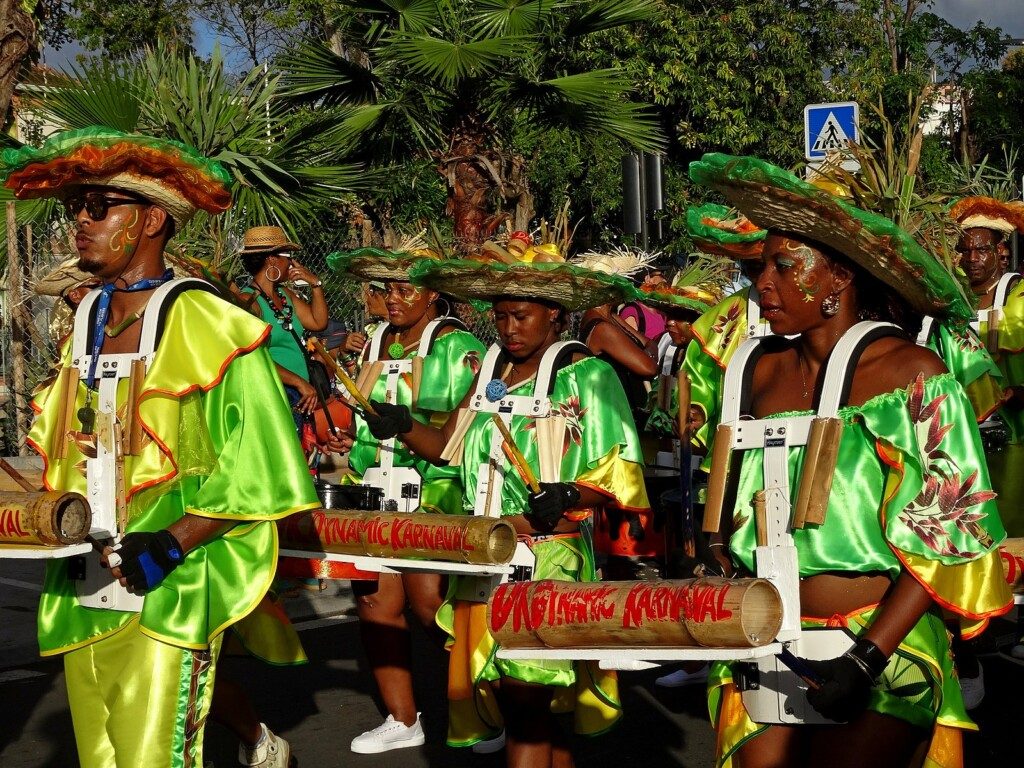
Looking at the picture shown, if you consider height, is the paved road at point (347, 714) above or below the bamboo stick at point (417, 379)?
below

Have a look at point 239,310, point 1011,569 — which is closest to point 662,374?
point 1011,569

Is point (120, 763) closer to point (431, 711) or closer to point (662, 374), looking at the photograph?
point (431, 711)

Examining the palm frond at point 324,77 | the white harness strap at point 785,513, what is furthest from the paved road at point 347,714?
the palm frond at point 324,77

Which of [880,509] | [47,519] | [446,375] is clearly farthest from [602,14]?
[47,519]

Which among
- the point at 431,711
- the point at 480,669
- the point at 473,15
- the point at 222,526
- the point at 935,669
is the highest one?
the point at 473,15

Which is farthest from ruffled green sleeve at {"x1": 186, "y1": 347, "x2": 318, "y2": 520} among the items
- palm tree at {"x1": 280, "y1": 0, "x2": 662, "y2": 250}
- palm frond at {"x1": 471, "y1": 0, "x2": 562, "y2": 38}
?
palm frond at {"x1": 471, "y1": 0, "x2": 562, "y2": 38}

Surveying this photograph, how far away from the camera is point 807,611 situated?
3.51 m

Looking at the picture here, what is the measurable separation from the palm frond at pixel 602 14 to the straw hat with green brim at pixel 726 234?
6329 millimetres

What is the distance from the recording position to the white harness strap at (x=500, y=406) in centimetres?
531

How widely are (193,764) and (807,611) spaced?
1613mm

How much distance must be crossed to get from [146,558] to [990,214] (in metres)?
6.13

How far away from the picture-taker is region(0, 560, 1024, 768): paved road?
6.28 meters

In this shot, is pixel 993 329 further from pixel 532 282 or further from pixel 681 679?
pixel 532 282

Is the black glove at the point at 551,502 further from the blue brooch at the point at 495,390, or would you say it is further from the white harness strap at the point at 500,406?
the blue brooch at the point at 495,390
